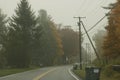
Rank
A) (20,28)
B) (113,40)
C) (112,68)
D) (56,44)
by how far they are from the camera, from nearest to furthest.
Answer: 1. (112,68)
2. (113,40)
3. (20,28)
4. (56,44)

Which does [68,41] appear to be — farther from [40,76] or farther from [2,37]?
[40,76]

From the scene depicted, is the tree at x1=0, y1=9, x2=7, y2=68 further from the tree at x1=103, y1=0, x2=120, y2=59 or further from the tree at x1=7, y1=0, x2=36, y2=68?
the tree at x1=103, y1=0, x2=120, y2=59

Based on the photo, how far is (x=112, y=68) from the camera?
3734 cm

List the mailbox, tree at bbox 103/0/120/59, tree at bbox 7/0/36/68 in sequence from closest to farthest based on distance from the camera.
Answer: the mailbox
tree at bbox 103/0/120/59
tree at bbox 7/0/36/68

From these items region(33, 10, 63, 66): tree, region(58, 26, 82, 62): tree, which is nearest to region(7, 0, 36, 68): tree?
region(33, 10, 63, 66): tree

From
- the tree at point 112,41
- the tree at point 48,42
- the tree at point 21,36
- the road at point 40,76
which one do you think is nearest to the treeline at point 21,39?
the tree at point 21,36

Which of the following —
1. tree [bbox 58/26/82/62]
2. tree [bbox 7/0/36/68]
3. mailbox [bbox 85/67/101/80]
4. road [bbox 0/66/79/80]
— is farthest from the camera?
tree [bbox 58/26/82/62]

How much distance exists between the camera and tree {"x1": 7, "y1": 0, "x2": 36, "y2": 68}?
3327 inches

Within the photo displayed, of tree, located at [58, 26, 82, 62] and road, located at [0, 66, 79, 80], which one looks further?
tree, located at [58, 26, 82, 62]

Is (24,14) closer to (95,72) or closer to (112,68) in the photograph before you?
(112,68)

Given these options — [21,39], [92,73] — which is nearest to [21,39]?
[21,39]

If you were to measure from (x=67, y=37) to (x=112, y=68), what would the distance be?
109855 millimetres

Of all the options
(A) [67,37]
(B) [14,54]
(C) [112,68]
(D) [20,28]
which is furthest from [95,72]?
(A) [67,37]

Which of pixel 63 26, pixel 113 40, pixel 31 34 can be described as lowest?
pixel 113 40
